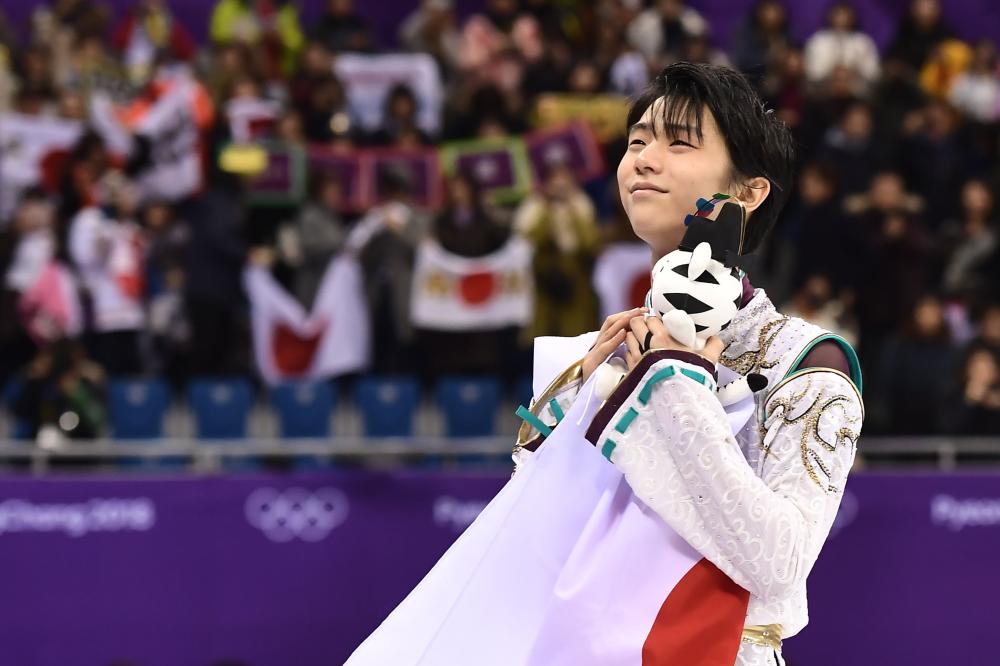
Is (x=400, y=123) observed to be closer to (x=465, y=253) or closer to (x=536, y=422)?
(x=465, y=253)

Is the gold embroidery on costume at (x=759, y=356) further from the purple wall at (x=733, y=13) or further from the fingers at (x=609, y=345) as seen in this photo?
the purple wall at (x=733, y=13)

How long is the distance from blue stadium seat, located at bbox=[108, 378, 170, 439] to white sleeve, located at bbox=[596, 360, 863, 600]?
7.69 meters

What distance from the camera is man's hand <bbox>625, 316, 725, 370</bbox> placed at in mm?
2254

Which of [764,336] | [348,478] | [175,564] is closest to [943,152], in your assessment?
[348,478]

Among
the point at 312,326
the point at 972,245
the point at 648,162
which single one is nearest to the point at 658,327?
the point at 648,162

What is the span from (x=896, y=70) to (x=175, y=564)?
276 inches

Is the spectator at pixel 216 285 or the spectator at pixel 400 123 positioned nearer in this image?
the spectator at pixel 216 285

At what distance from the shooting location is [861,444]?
884 cm

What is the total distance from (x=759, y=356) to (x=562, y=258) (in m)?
7.55

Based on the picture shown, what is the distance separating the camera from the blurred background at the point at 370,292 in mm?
8078

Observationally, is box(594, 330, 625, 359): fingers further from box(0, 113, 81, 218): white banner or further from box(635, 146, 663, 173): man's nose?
box(0, 113, 81, 218): white banner

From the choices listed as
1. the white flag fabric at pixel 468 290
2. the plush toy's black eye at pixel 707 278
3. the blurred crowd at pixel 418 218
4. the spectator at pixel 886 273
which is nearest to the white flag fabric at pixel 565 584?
the plush toy's black eye at pixel 707 278

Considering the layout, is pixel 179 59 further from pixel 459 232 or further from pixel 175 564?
pixel 175 564

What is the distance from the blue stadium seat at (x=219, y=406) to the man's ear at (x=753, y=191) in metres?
7.46
